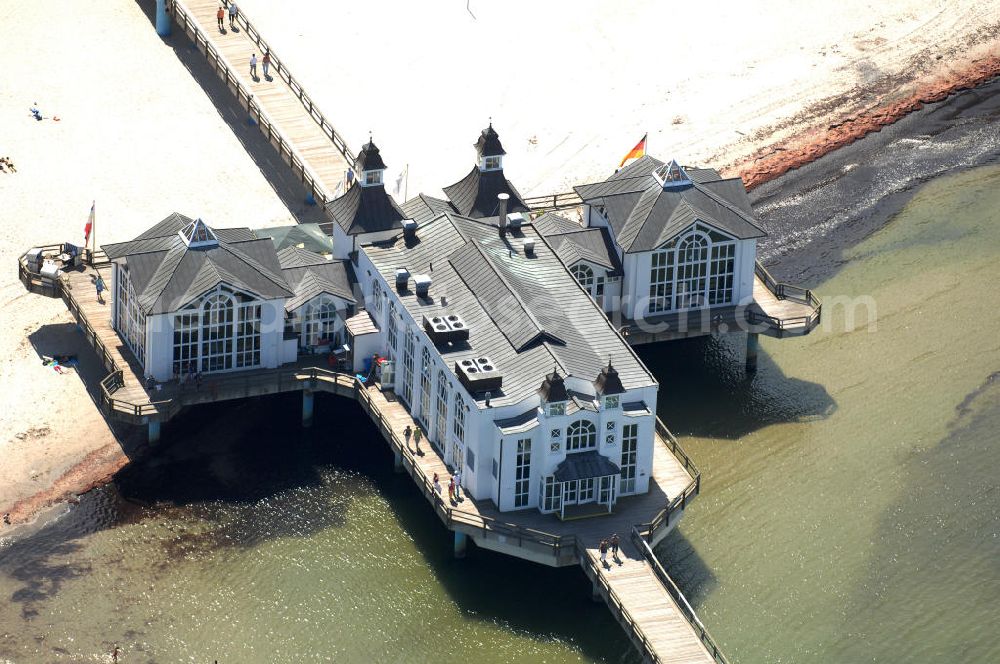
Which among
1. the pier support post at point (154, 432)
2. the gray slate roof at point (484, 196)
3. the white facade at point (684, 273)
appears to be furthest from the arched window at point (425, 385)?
the white facade at point (684, 273)

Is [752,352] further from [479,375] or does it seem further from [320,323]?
Answer: [320,323]

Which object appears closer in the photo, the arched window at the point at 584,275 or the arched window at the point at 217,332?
the arched window at the point at 217,332

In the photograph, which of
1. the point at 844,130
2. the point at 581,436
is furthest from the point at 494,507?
the point at 844,130

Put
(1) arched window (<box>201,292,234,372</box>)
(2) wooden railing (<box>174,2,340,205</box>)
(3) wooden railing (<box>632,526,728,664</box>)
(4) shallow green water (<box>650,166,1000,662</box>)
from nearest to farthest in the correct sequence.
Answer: (3) wooden railing (<box>632,526,728,664</box>)
(4) shallow green water (<box>650,166,1000,662</box>)
(1) arched window (<box>201,292,234,372</box>)
(2) wooden railing (<box>174,2,340,205</box>)

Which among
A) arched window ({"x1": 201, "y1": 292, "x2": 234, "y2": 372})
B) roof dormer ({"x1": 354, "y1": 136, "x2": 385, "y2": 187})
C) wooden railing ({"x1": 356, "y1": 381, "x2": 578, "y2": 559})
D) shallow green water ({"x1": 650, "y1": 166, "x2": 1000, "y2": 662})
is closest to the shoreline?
shallow green water ({"x1": 650, "y1": 166, "x2": 1000, "y2": 662})

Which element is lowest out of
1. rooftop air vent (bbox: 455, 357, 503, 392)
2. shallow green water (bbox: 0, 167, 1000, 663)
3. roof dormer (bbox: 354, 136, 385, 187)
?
shallow green water (bbox: 0, 167, 1000, 663)

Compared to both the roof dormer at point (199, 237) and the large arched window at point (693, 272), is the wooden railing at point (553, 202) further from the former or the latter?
the roof dormer at point (199, 237)

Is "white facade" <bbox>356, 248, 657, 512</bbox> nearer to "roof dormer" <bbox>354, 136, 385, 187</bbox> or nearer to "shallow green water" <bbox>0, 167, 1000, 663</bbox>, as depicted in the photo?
"shallow green water" <bbox>0, 167, 1000, 663</bbox>

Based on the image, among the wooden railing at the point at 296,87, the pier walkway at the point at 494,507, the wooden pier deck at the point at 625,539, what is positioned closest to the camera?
the wooden pier deck at the point at 625,539
